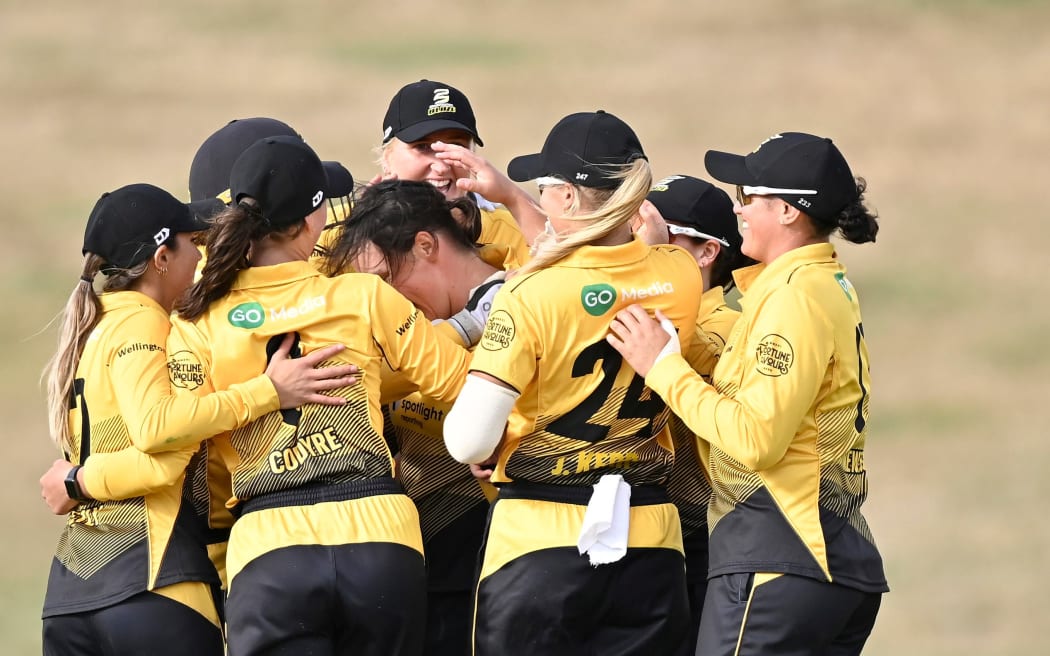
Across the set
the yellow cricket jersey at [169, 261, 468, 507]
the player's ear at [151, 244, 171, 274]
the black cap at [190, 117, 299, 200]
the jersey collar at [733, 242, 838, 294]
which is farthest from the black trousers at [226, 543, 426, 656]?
the black cap at [190, 117, 299, 200]

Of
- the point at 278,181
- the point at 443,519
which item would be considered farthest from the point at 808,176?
the point at 443,519

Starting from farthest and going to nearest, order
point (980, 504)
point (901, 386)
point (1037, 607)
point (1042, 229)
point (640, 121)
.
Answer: point (640, 121)
point (1042, 229)
point (901, 386)
point (980, 504)
point (1037, 607)

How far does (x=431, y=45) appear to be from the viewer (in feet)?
83.3

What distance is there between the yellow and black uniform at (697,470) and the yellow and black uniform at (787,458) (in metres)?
0.43

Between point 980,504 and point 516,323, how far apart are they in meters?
11.3

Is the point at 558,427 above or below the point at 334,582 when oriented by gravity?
above

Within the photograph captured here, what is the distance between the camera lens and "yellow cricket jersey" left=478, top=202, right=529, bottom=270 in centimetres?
607

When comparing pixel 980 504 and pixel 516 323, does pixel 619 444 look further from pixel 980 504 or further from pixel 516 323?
pixel 980 504

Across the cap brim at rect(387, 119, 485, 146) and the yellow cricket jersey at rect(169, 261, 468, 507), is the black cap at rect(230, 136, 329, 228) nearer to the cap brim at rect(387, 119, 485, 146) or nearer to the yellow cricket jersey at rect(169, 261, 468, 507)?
the yellow cricket jersey at rect(169, 261, 468, 507)

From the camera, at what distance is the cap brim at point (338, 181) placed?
5395 millimetres

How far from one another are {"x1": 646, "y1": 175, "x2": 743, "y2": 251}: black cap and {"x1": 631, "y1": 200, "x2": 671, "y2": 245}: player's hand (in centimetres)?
10

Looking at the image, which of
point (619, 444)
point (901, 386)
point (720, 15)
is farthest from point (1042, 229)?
point (619, 444)

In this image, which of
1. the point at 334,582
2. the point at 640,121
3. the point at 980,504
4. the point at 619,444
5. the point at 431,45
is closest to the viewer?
the point at 334,582

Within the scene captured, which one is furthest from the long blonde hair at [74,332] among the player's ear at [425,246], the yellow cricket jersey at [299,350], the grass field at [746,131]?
the grass field at [746,131]
